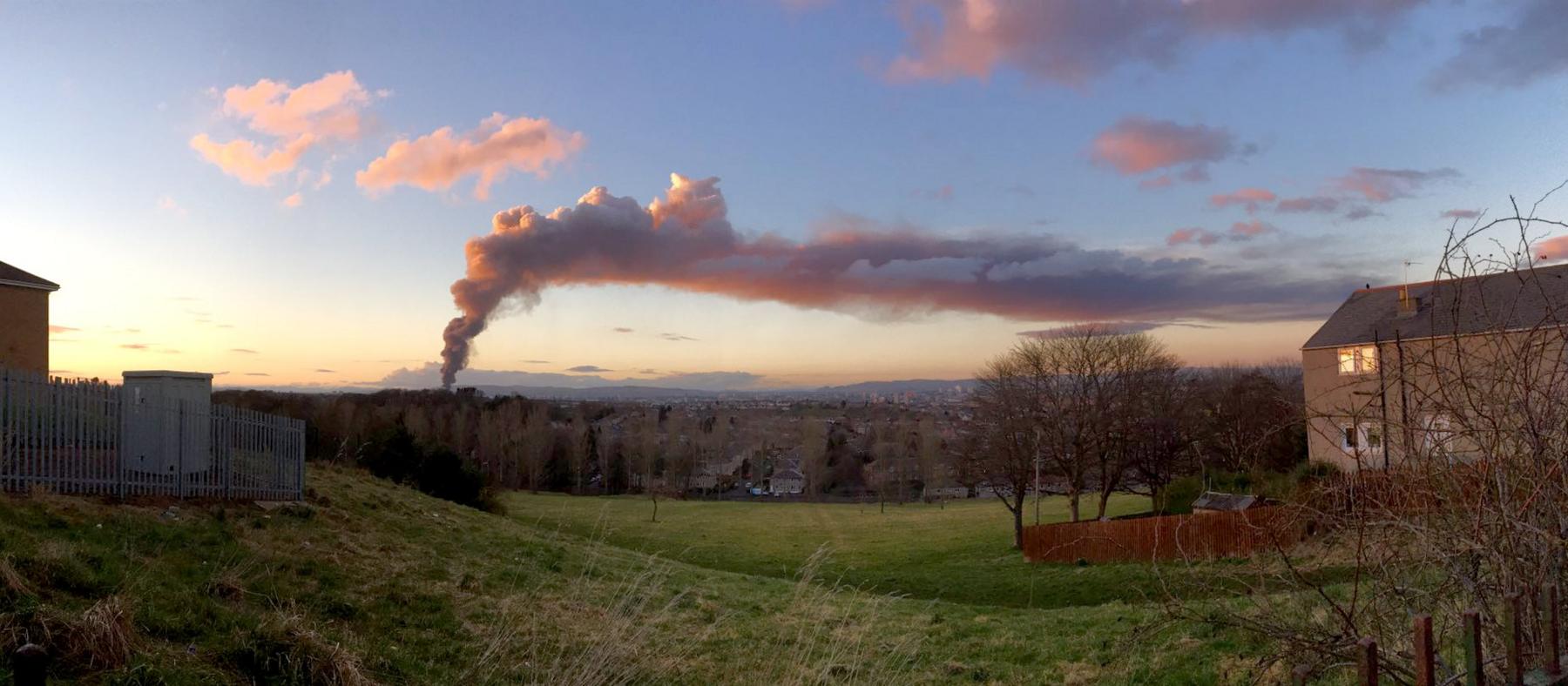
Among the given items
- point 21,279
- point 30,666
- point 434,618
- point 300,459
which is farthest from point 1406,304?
point 21,279

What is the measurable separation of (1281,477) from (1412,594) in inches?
1009

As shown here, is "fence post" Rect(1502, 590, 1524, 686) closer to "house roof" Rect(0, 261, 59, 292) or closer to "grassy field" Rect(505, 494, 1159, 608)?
"grassy field" Rect(505, 494, 1159, 608)

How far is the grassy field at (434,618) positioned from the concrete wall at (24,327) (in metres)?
9.64

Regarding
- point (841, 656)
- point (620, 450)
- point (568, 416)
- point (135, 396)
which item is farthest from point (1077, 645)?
point (568, 416)

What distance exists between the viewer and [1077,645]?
9.95 metres

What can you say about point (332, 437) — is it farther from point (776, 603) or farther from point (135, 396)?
point (776, 603)

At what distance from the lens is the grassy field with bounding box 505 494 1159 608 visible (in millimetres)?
20359

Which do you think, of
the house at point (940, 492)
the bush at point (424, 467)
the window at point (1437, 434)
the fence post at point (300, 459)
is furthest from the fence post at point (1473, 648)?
the house at point (940, 492)

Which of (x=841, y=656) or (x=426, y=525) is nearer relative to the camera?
(x=841, y=656)

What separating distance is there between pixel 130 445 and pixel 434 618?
6614 millimetres

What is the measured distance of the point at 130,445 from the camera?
11586mm

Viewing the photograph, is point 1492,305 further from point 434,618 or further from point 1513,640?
point 434,618

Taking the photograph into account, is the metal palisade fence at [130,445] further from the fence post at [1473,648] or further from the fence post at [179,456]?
the fence post at [1473,648]

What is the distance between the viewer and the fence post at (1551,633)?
106 inches
